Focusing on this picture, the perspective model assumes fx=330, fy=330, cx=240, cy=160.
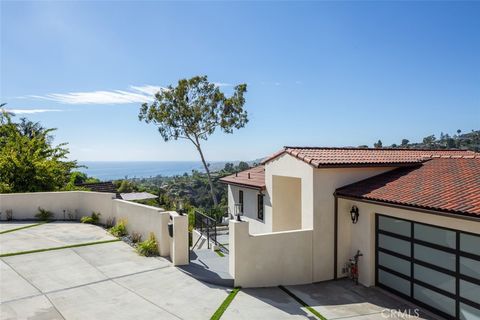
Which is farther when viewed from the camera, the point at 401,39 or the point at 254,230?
the point at 401,39

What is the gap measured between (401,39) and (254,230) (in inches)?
528

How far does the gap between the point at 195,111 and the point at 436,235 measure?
23.3 m

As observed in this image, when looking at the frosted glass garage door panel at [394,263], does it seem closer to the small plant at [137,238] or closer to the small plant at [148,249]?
the small plant at [148,249]

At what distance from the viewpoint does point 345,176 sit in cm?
1072

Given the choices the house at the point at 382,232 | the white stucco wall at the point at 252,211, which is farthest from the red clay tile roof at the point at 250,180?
the house at the point at 382,232

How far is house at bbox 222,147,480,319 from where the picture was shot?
753 cm

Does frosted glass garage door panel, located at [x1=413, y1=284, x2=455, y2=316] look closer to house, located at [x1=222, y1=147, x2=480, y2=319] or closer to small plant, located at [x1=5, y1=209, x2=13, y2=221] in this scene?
house, located at [x1=222, y1=147, x2=480, y2=319]

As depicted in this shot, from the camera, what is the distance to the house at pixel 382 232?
7531 mm

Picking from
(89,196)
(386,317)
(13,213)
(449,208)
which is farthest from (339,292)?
(13,213)

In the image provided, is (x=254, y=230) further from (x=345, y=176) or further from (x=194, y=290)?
(x=194, y=290)

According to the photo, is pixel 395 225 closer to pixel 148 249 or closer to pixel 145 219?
pixel 148 249

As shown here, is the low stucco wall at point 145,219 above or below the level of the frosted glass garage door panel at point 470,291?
above

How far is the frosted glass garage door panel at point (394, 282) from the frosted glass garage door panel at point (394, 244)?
751mm

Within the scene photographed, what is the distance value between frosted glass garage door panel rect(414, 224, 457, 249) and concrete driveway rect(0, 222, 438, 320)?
1810 millimetres
